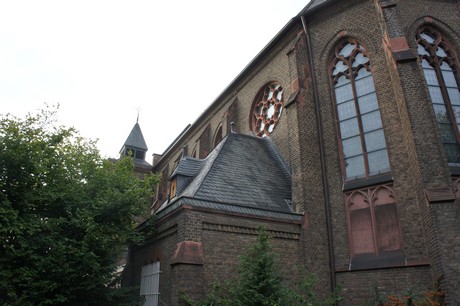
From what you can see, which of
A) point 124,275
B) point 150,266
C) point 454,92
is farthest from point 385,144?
point 124,275

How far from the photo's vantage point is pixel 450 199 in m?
10.1

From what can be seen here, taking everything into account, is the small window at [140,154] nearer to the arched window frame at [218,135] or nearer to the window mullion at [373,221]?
the arched window frame at [218,135]

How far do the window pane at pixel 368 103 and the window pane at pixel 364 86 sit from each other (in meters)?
0.19

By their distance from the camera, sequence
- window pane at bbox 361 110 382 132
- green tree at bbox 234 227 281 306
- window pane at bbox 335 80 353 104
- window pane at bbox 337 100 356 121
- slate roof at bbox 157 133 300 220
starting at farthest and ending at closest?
window pane at bbox 335 80 353 104
window pane at bbox 337 100 356 121
window pane at bbox 361 110 382 132
slate roof at bbox 157 133 300 220
green tree at bbox 234 227 281 306

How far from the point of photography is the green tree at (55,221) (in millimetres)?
10453

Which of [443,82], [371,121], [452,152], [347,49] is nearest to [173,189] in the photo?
[371,121]

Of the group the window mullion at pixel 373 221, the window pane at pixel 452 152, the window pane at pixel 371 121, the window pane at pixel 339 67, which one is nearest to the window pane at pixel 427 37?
the window pane at pixel 339 67

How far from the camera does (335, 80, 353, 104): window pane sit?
14624 millimetres

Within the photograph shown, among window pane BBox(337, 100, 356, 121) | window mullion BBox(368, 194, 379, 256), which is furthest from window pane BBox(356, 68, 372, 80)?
window mullion BBox(368, 194, 379, 256)

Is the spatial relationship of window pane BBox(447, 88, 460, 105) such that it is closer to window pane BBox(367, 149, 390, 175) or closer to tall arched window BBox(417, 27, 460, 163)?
tall arched window BBox(417, 27, 460, 163)

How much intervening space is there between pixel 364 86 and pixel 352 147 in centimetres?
239

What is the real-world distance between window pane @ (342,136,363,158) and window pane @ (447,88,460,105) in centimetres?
327

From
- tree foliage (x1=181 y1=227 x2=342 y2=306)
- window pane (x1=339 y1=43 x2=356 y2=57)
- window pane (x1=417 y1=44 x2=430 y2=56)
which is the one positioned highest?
window pane (x1=339 y1=43 x2=356 y2=57)

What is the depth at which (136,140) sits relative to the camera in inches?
1644
